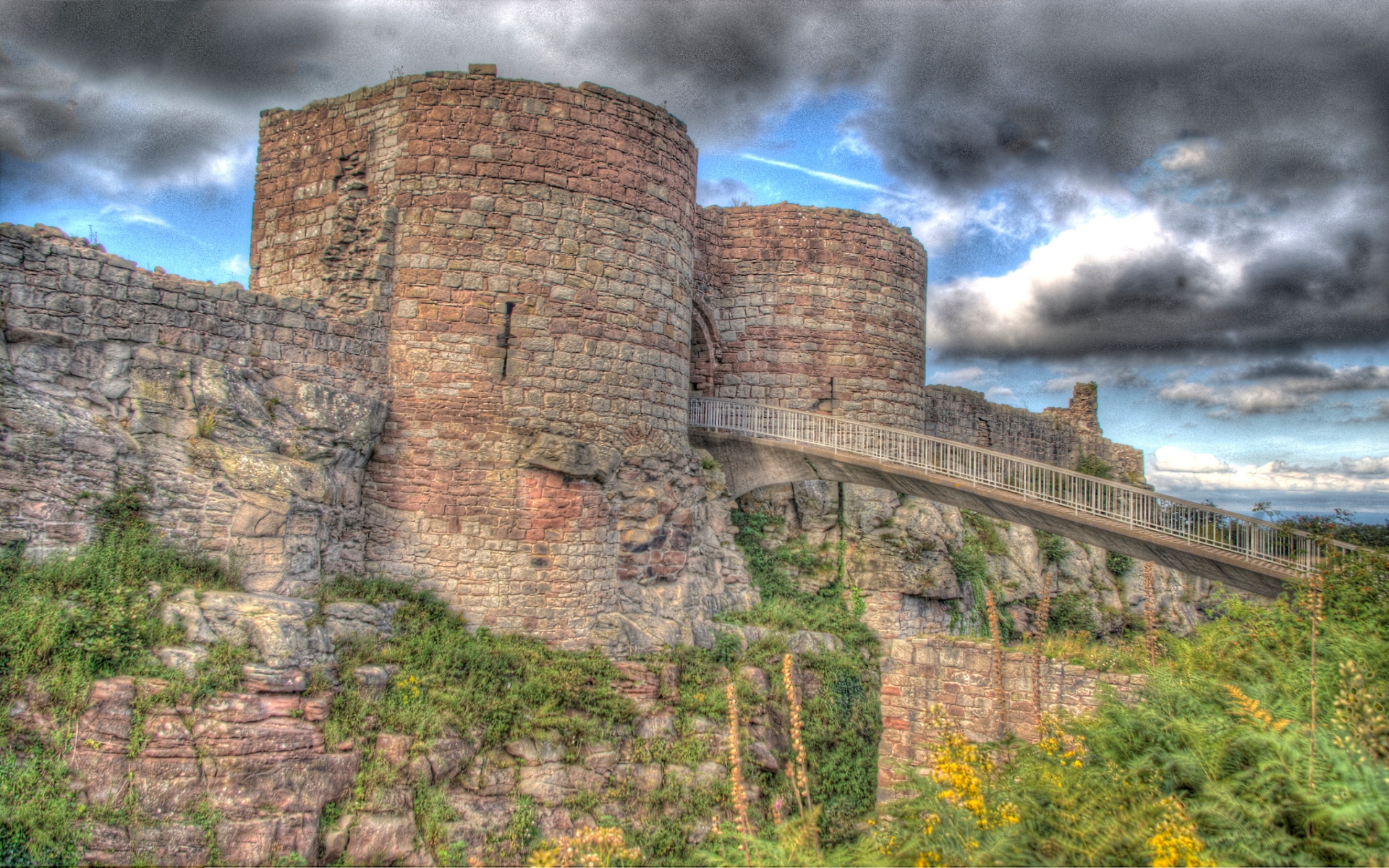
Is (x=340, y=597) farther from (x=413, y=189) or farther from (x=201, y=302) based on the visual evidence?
(x=413, y=189)

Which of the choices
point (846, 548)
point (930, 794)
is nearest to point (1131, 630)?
point (846, 548)

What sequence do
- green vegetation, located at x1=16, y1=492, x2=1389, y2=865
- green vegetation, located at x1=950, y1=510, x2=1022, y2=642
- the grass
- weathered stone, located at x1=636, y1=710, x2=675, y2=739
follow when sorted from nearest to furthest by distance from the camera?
the grass
green vegetation, located at x1=16, y1=492, x2=1389, y2=865
weathered stone, located at x1=636, y1=710, x2=675, y2=739
green vegetation, located at x1=950, y1=510, x2=1022, y2=642

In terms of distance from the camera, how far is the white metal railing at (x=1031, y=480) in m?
11.1

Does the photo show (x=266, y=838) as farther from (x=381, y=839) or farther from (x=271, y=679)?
(x=271, y=679)

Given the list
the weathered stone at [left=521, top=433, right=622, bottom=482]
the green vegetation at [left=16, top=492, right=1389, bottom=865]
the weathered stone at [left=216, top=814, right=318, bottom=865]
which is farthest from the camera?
the weathered stone at [left=521, top=433, right=622, bottom=482]

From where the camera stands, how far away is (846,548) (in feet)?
51.6

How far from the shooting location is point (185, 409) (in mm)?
8656

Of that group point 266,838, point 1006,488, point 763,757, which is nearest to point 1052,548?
point 1006,488

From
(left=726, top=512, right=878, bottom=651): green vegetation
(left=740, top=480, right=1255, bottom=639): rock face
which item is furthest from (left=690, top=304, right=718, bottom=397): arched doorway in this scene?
(left=726, top=512, right=878, bottom=651): green vegetation

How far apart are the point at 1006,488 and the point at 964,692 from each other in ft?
12.4

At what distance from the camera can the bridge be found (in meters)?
11.1

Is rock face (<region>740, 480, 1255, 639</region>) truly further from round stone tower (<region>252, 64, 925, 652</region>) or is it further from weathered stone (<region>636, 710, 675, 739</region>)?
weathered stone (<region>636, 710, 675, 739</region>)

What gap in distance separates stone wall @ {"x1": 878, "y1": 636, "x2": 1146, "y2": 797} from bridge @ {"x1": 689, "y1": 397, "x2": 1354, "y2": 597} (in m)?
2.95

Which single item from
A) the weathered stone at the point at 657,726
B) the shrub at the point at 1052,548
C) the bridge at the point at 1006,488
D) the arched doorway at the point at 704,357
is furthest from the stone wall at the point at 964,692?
the shrub at the point at 1052,548
